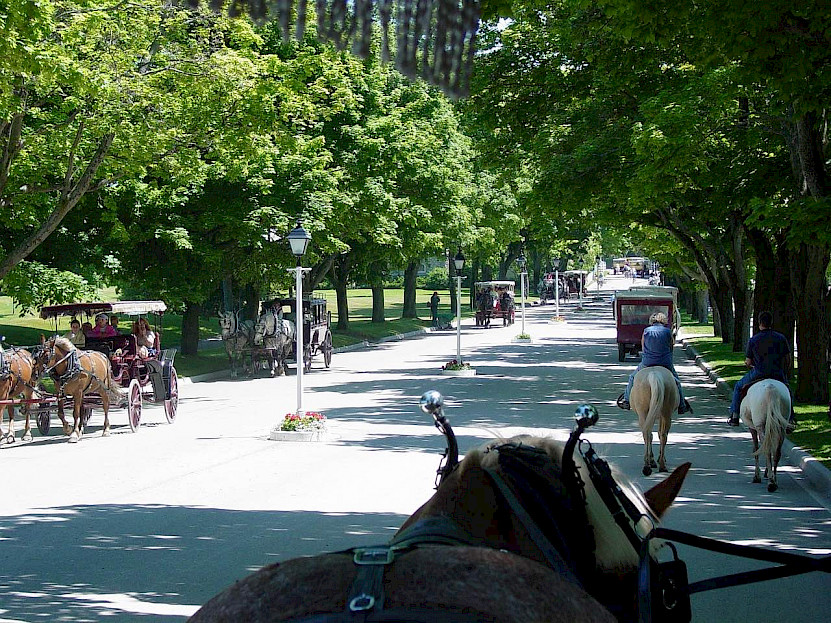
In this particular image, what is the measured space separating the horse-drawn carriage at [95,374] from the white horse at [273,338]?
950 centimetres

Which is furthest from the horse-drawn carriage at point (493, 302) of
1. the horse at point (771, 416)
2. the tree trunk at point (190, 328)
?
the horse at point (771, 416)

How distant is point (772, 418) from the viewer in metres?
12.5

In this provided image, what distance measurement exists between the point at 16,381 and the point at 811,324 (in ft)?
49.6

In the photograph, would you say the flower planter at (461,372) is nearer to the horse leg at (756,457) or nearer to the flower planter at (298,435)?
→ the flower planter at (298,435)

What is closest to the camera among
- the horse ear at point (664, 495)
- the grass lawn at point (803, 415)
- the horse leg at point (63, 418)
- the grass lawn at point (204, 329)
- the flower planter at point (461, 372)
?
the horse ear at point (664, 495)

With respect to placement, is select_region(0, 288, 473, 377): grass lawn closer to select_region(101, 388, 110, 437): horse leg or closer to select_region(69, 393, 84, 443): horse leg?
select_region(101, 388, 110, 437): horse leg

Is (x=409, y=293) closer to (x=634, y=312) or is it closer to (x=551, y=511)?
(x=634, y=312)

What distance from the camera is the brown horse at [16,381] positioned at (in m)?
17.6

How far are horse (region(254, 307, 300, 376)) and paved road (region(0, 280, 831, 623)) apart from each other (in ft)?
20.9

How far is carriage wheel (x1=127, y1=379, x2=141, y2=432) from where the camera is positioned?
62.2 ft

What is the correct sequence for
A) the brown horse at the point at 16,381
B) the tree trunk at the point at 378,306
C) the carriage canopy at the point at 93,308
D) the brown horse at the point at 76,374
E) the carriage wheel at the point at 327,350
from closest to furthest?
the brown horse at the point at 76,374 < the brown horse at the point at 16,381 < the carriage canopy at the point at 93,308 < the carriage wheel at the point at 327,350 < the tree trunk at the point at 378,306

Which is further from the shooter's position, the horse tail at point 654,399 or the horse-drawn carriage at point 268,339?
the horse-drawn carriage at point 268,339

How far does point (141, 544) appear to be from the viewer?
970 centimetres

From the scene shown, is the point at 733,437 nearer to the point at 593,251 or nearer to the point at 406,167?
the point at 406,167
